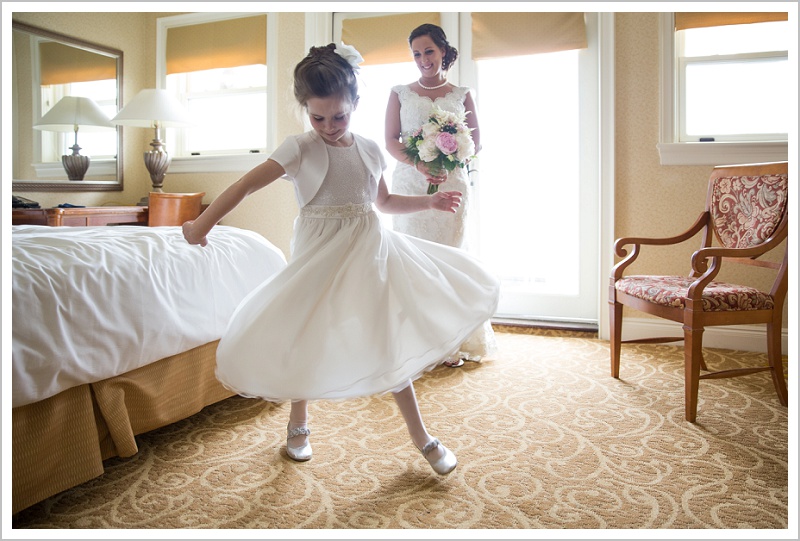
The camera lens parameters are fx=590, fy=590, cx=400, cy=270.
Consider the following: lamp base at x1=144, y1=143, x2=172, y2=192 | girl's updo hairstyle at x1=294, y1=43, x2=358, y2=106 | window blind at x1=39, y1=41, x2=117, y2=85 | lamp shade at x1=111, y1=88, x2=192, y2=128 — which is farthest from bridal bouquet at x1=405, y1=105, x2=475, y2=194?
window blind at x1=39, y1=41, x2=117, y2=85

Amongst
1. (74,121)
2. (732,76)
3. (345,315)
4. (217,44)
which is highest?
(217,44)

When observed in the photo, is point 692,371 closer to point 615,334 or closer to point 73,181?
point 615,334

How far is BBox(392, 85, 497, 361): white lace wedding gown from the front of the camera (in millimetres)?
3277

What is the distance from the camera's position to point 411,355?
173cm

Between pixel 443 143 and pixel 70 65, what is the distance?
373 cm

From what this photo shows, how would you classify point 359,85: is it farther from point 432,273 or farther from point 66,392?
point 66,392

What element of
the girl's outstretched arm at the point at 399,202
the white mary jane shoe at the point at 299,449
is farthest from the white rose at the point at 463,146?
the white mary jane shoe at the point at 299,449

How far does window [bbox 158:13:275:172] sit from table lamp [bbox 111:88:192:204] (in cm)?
38

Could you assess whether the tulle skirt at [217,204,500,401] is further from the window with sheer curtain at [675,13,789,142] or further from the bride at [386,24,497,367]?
the window with sheer curtain at [675,13,789,142]

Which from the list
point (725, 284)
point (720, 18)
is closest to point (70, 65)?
point (720, 18)

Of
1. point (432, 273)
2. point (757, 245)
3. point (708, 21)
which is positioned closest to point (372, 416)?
point (432, 273)

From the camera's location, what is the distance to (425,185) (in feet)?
11.0

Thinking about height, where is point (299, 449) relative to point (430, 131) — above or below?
below

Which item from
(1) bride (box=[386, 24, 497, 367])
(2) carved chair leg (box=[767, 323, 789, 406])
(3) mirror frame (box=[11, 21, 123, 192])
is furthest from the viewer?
(3) mirror frame (box=[11, 21, 123, 192])
